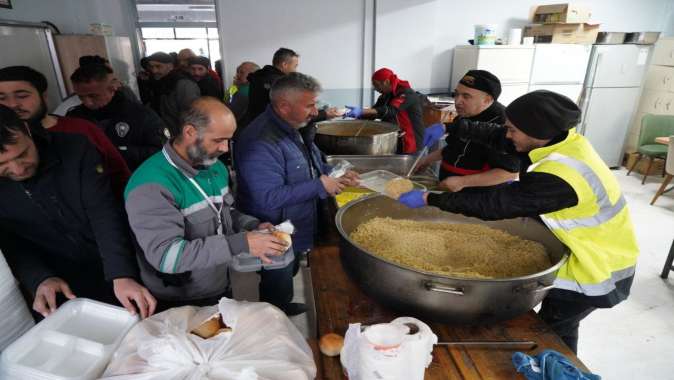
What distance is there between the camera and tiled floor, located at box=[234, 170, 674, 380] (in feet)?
6.20

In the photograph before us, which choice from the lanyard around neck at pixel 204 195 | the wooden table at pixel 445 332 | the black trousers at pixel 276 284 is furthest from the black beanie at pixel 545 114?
the black trousers at pixel 276 284

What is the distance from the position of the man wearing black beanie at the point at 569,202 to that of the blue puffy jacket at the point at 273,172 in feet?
1.98

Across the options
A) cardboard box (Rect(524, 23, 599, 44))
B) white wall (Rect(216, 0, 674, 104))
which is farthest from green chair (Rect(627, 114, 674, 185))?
white wall (Rect(216, 0, 674, 104))

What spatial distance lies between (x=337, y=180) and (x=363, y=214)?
0.92 ft

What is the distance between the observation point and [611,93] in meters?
4.85

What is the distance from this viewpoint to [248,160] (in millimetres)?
1461

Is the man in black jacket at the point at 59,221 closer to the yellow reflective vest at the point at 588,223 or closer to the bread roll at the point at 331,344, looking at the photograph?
the bread roll at the point at 331,344

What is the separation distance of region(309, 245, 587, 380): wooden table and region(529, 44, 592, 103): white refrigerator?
4.49 metres

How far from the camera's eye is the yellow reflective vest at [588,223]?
1.04 m

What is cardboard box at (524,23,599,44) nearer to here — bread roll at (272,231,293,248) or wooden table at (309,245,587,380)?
wooden table at (309,245,587,380)

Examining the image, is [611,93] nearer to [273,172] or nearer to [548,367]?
[273,172]

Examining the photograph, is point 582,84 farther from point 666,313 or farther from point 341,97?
point 666,313

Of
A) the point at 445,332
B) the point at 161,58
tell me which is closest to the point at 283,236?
the point at 445,332

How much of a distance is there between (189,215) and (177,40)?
8783 mm
